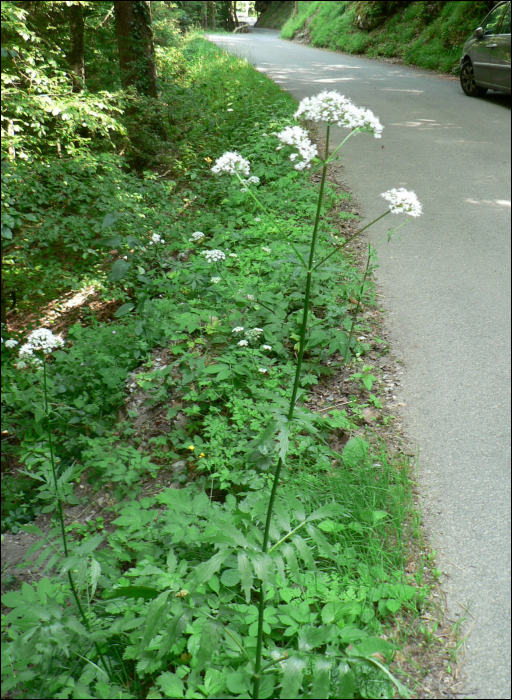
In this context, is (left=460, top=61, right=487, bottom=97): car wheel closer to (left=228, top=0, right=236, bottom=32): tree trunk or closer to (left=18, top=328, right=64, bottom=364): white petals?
(left=18, top=328, right=64, bottom=364): white petals

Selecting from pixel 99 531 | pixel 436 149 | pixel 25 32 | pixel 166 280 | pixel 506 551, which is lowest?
pixel 99 531

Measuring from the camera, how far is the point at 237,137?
8.05 m

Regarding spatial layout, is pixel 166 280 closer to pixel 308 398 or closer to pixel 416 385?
pixel 308 398

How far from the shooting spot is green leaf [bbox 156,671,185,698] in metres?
1.72

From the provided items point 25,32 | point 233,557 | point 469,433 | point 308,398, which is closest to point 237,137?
point 25,32

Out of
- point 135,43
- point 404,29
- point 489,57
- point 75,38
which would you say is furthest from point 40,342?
point 404,29

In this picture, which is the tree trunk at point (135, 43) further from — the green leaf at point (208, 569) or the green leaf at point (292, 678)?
the green leaf at point (292, 678)

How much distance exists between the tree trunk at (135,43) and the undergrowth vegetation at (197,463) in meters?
0.87

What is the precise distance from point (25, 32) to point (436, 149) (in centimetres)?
504

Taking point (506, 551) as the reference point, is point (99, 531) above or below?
below

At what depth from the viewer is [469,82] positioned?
30.6 feet

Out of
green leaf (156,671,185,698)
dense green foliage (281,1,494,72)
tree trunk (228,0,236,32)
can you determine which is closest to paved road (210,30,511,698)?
green leaf (156,671,185,698)

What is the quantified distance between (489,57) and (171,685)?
389 inches

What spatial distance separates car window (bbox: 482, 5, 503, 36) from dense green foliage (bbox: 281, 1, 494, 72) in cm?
355
